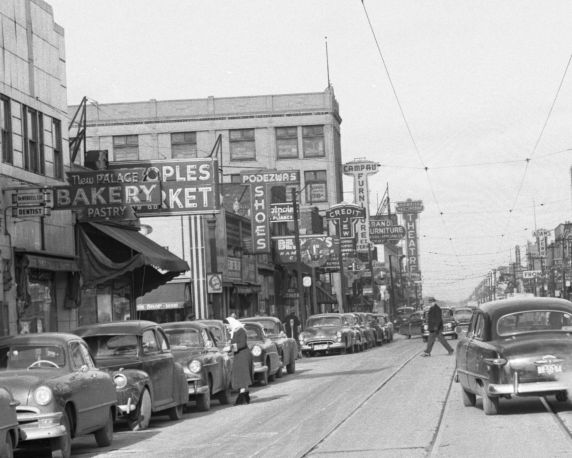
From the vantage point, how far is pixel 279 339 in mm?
31562

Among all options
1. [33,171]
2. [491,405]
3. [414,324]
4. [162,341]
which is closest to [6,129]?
[33,171]

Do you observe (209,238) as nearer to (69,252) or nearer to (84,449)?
(69,252)

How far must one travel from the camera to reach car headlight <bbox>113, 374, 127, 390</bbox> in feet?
57.7

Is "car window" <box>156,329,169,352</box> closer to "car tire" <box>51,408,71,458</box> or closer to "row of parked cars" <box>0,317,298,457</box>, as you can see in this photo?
"row of parked cars" <box>0,317,298,457</box>

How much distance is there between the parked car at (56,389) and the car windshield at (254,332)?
12.6 m

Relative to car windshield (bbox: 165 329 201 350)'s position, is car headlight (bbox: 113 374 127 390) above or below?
below

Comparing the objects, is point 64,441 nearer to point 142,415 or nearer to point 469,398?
point 142,415

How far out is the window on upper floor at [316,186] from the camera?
85.1m

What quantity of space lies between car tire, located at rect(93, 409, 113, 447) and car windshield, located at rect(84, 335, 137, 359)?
7.67ft

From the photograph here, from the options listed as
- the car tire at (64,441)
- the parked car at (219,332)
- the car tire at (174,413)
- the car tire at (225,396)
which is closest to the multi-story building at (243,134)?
the parked car at (219,332)

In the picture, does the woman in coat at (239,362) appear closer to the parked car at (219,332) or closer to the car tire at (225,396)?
the car tire at (225,396)

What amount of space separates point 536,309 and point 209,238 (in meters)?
38.0

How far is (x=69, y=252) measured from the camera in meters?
31.0

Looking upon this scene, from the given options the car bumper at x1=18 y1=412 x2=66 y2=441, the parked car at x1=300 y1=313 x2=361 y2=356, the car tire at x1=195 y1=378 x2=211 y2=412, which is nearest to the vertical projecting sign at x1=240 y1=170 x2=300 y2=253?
the parked car at x1=300 y1=313 x2=361 y2=356
